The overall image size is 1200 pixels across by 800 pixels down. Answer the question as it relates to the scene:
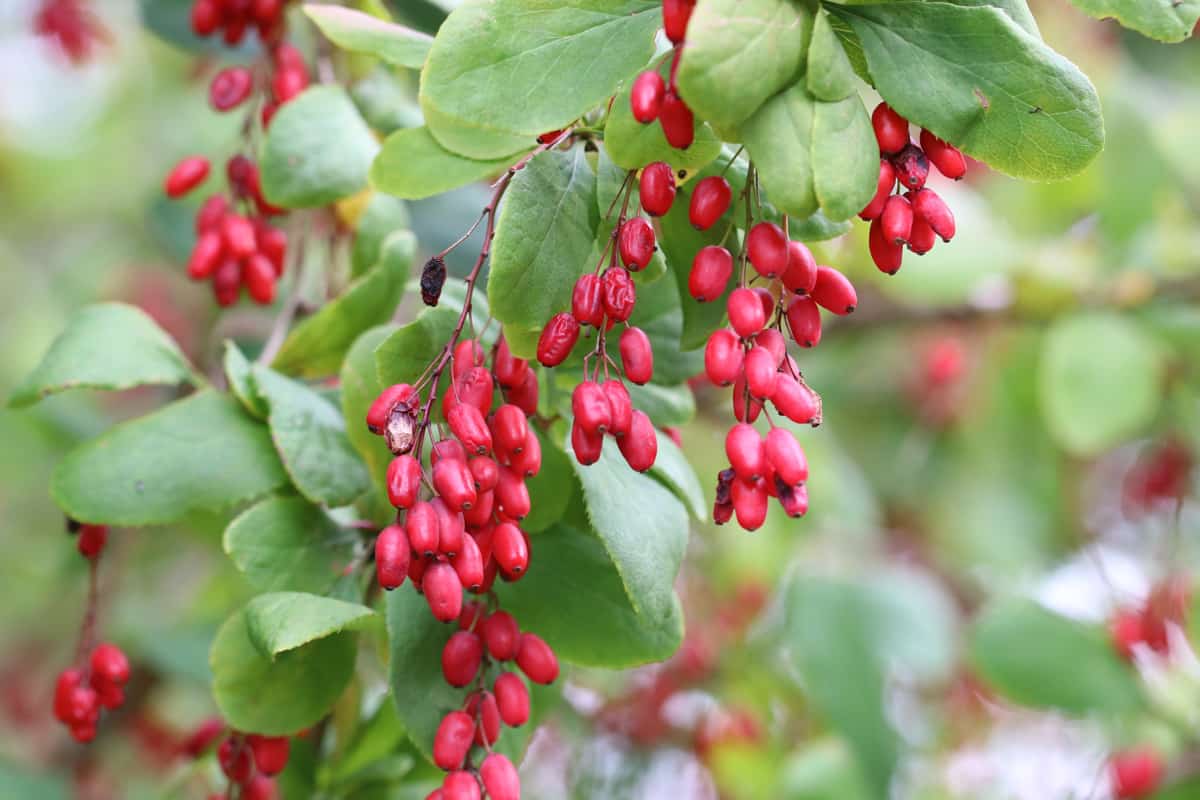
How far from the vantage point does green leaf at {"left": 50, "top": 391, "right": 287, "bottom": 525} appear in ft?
3.19

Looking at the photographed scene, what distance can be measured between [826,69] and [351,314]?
1.88 ft

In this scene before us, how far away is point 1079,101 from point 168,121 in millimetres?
3102

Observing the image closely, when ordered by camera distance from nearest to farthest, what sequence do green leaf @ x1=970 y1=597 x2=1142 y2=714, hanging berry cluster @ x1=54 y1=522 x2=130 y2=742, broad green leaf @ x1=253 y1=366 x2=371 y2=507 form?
broad green leaf @ x1=253 y1=366 x2=371 y2=507
hanging berry cluster @ x1=54 y1=522 x2=130 y2=742
green leaf @ x1=970 y1=597 x2=1142 y2=714

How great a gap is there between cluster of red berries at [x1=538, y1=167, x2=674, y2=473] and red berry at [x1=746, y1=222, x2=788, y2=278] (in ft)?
0.23

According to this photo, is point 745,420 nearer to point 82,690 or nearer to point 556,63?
point 556,63

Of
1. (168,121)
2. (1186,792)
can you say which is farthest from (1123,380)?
(168,121)

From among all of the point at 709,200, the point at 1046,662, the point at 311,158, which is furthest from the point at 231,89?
the point at 1046,662

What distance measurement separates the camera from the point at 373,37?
931 mm

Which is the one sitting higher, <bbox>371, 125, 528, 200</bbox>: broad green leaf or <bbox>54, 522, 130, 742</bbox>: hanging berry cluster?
<bbox>371, 125, 528, 200</bbox>: broad green leaf

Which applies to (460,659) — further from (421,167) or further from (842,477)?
(842,477)

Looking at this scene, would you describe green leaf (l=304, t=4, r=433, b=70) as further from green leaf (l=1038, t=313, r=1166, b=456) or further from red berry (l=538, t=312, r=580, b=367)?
green leaf (l=1038, t=313, r=1166, b=456)

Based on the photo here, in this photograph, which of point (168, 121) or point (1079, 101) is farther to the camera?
Answer: point (168, 121)

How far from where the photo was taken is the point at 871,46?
2.50ft

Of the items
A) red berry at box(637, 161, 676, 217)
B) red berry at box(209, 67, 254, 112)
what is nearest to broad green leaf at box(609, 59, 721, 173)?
red berry at box(637, 161, 676, 217)
